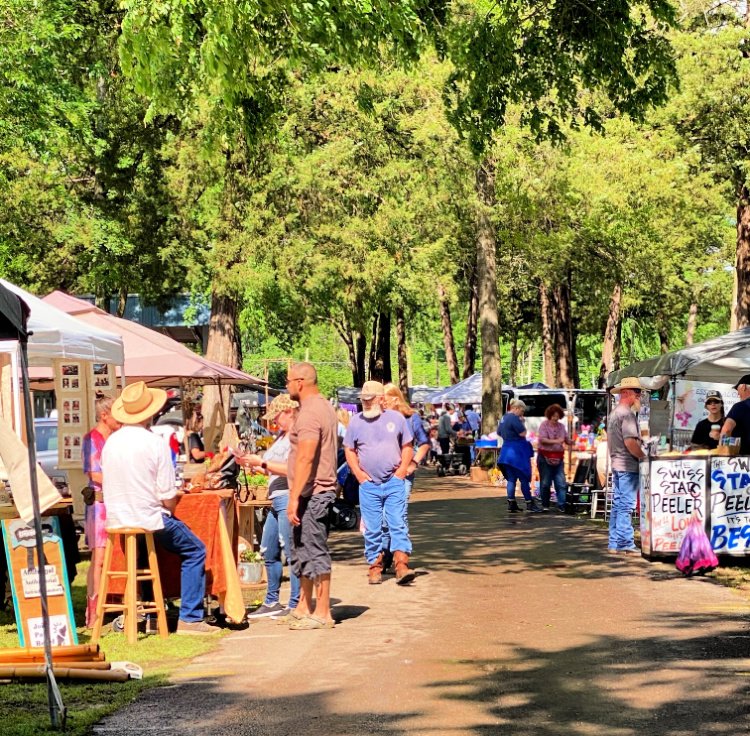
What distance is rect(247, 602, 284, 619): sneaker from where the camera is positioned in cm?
1120

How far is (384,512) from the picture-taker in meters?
13.2

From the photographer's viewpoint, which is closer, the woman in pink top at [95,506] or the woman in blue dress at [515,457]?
the woman in pink top at [95,506]

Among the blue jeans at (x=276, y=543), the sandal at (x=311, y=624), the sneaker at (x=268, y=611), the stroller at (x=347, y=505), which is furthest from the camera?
the stroller at (x=347, y=505)

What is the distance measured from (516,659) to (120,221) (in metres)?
24.5

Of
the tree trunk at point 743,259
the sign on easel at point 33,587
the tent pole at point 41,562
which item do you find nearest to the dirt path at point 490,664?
the tent pole at point 41,562

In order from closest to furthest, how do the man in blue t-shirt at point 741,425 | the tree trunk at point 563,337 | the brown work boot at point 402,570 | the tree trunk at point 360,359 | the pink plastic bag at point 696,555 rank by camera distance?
the brown work boot at point 402,570
the pink plastic bag at point 696,555
the man in blue t-shirt at point 741,425
the tree trunk at point 563,337
the tree trunk at point 360,359

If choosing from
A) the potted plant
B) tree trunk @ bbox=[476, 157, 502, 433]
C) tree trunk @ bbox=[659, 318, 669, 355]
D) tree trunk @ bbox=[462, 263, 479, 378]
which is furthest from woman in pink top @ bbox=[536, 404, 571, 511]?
tree trunk @ bbox=[659, 318, 669, 355]

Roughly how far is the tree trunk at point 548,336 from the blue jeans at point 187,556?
37.3m

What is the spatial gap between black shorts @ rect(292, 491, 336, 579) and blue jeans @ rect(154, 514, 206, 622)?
737mm

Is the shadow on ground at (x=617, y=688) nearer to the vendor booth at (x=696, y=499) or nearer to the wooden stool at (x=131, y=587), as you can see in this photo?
the wooden stool at (x=131, y=587)

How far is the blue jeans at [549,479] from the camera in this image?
22578 millimetres

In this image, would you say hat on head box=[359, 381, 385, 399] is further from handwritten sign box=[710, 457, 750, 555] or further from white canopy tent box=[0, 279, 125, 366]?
handwritten sign box=[710, 457, 750, 555]

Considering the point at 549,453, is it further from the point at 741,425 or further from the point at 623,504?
the point at 741,425

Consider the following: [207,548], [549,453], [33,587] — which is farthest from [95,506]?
[549,453]
